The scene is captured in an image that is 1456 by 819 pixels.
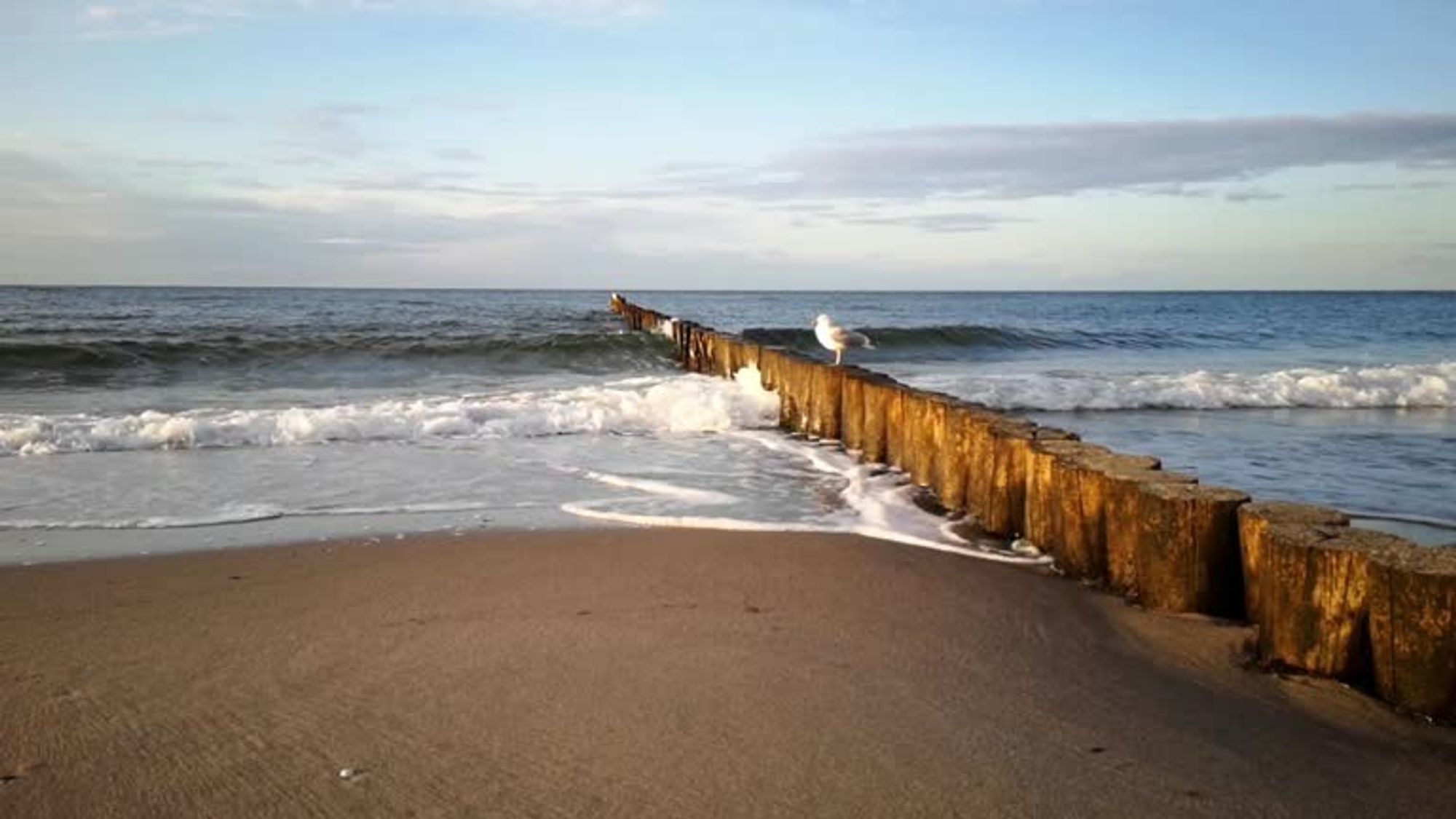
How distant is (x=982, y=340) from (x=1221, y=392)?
47.3 ft

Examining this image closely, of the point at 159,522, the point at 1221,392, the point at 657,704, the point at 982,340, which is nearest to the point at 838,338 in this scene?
the point at 1221,392

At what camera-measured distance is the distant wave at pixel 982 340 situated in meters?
26.5

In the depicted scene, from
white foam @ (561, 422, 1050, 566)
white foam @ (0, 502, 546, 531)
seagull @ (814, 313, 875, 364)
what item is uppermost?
seagull @ (814, 313, 875, 364)

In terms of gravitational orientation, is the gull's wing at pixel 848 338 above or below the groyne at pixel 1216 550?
above

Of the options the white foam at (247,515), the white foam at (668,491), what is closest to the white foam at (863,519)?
the white foam at (668,491)

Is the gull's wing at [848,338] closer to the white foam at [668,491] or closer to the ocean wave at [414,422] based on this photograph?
the ocean wave at [414,422]

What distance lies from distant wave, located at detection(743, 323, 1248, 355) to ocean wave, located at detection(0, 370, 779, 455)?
14.9m

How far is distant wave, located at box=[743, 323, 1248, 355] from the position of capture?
1045 inches

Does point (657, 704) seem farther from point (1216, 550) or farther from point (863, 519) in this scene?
point (863, 519)

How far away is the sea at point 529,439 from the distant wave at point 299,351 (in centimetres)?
8

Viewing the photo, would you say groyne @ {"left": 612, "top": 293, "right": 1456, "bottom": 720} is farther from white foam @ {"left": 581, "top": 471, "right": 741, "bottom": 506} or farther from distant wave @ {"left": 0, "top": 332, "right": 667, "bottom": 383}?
distant wave @ {"left": 0, "top": 332, "right": 667, "bottom": 383}

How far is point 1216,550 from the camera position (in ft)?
13.1

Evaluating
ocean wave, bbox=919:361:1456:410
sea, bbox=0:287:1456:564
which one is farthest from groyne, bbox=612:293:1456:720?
ocean wave, bbox=919:361:1456:410

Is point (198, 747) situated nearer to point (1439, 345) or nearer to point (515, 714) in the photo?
point (515, 714)
